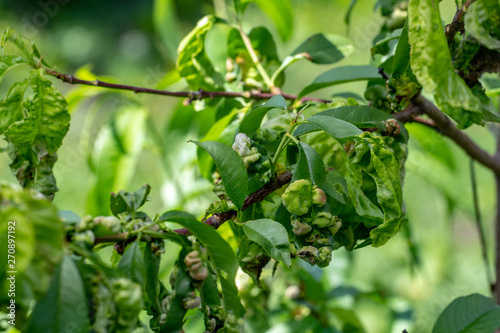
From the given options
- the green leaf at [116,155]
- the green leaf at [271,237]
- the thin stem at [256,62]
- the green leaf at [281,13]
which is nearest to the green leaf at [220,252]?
the green leaf at [271,237]

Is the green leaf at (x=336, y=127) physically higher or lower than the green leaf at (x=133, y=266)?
lower

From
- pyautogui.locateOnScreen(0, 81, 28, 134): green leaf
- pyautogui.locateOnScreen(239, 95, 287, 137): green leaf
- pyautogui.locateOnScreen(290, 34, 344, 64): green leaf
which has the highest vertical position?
pyautogui.locateOnScreen(0, 81, 28, 134): green leaf

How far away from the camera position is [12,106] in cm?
65

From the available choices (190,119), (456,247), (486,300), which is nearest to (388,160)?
(486,300)

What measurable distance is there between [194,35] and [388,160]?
0.43 meters

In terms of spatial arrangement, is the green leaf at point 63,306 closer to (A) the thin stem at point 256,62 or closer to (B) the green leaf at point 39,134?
(B) the green leaf at point 39,134

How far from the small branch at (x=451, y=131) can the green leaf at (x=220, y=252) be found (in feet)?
1.24

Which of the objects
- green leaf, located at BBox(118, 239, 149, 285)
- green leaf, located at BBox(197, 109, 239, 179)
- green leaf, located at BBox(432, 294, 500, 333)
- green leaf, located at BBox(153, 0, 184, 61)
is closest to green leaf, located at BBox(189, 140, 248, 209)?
green leaf, located at BBox(118, 239, 149, 285)

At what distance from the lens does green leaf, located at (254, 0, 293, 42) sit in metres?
1.03

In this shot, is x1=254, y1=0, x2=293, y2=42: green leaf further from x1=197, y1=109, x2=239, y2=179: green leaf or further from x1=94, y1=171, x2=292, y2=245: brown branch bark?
x1=94, y1=171, x2=292, y2=245: brown branch bark

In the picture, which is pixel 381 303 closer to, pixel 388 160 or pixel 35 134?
pixel 388 160

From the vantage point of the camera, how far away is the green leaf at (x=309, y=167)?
55cm

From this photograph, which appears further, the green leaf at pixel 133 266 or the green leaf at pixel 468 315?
the green leaf at pixel 468 315

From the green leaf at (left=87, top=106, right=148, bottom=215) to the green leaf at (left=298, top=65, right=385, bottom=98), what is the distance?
484mm
